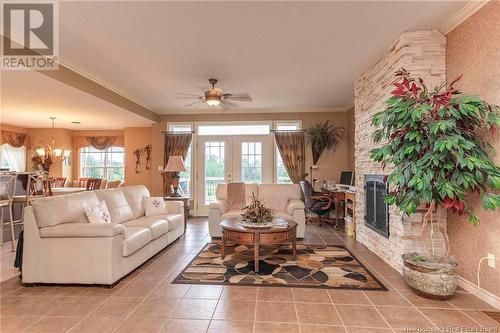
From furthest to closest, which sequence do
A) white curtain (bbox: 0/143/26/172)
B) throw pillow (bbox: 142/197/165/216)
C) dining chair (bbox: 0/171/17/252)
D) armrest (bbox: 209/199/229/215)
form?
1. white curtain (bbox: 0/143/26/172)
2. armrest (bbox: 209/199/229/215)
3. throw pillow (bbox: 142/197/165/216)
4. dining chair (bbox: 0/171/17/252)

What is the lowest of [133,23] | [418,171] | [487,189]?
[487,189]

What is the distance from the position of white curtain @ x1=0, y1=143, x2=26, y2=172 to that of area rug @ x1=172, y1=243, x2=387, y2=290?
7535 millimetres

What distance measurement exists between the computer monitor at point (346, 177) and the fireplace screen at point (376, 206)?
155cm

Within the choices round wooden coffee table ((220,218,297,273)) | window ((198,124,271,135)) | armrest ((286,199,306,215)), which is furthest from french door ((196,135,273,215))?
round wooden coffee table ((220,218,297,273))

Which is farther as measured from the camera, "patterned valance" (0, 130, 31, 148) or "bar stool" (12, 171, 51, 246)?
"patterned valance" (0, 130, 31, 148)

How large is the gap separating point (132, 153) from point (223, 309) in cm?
687

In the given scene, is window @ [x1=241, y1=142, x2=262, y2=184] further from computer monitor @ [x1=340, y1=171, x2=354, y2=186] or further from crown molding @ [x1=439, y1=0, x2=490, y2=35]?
crown molding @ [x1=439, y1=0, x2=490, y2=35]

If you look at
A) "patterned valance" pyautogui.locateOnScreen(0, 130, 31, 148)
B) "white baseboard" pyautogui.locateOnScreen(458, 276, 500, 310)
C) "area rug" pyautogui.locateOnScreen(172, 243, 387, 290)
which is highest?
"patterned valance" pyautogui.locateOnScreen(0, 130, 31, 148)

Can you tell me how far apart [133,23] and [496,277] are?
4.32 m

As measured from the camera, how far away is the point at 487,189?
2.43 metres

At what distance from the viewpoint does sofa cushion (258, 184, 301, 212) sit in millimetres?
5086

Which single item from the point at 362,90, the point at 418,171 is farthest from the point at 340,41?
the point at 418,171

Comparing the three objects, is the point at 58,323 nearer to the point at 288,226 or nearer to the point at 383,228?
the point at 288,226

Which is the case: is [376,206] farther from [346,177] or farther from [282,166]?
[282,166]
